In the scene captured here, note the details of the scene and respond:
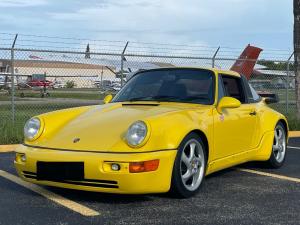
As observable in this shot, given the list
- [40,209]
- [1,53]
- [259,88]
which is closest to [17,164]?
[40,209]

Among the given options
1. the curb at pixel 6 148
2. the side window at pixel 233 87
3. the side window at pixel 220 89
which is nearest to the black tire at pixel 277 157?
the side window at pixel 233 87

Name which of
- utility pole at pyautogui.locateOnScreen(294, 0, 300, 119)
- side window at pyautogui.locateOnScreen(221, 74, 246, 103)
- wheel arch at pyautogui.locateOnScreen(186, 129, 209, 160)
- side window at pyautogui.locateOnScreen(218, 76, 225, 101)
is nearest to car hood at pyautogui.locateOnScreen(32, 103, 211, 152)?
wheel arch at pyautogui.locateOnScreen(186, 129, 209, 160)

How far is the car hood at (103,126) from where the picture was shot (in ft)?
16.1

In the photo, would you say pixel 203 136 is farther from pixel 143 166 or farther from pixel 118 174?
pixel 118 174

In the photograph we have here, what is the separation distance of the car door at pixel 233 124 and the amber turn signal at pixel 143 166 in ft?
3.65

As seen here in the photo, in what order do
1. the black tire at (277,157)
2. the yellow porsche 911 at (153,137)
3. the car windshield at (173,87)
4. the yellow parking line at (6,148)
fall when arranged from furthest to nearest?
1. the yellow parking line at (6,148)
2. the black tire at (277,157)
3. the car windshield at (173,87)
4. the yellow porsche 911 at (153,137)

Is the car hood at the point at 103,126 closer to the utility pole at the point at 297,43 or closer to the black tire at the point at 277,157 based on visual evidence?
the black tire at the point at 277,157

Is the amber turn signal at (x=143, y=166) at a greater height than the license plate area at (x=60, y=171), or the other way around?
the amber turn signal at (x=143, y=166)

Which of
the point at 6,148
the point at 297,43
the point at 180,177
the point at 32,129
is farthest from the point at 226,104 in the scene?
the point at 297,43

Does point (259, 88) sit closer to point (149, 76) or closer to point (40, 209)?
point (149, 76)

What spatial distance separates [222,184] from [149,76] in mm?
1541

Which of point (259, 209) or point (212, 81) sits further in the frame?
point (212, 81)

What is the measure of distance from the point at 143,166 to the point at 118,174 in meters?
0.23

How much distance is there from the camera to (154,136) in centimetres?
482
